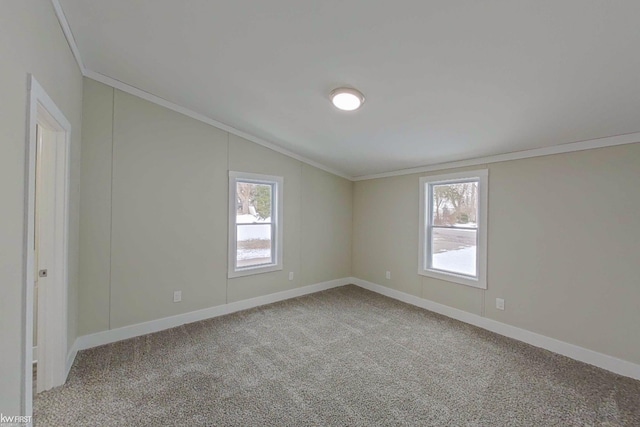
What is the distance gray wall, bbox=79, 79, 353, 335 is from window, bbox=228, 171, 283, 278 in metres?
0.11

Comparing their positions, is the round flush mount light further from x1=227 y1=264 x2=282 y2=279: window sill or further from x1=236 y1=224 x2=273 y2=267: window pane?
x1=227 y1=264 x2=282 y2=279: window sill

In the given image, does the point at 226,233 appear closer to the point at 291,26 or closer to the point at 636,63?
the point at 291,26

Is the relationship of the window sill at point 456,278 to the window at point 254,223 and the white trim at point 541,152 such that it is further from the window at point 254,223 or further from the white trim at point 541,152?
the window at point 254,223

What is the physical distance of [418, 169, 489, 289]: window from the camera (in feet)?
11.6

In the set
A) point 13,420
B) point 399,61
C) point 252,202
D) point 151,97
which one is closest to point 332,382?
point 13,420

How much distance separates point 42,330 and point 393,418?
2.60 meters

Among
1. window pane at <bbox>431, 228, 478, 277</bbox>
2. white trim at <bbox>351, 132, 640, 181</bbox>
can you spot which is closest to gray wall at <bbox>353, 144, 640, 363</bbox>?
white trim at <bbox>351, 132, 640, 181</bbox>

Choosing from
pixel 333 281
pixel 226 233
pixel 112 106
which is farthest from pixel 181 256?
pixel 333 281

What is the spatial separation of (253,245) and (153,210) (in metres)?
1.42

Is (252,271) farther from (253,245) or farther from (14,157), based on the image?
(14,157)

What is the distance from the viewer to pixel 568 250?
2.82m

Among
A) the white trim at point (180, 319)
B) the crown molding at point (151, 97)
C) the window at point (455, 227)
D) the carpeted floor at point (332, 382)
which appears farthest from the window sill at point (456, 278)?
the crown molding at point (151, 97)

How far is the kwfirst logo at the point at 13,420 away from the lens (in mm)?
1203

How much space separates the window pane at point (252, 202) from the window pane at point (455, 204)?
247 cm
